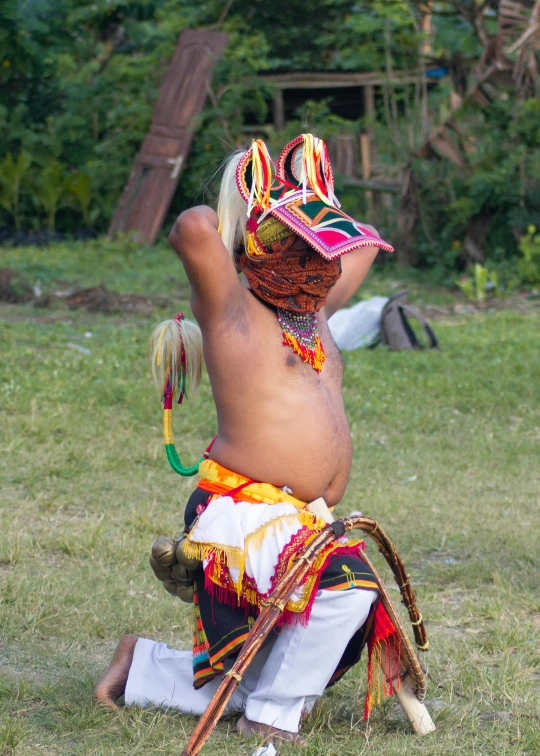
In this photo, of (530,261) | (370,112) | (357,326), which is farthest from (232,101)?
(357,326)

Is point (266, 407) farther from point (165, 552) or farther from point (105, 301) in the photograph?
point (105, 301)

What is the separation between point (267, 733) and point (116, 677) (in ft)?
1.82

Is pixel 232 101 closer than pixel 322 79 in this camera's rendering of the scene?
Yes

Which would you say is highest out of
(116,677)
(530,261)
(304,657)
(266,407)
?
(266,407)

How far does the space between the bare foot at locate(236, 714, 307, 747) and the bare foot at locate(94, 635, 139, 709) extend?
426 mm

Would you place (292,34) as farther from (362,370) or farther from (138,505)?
(138,505)

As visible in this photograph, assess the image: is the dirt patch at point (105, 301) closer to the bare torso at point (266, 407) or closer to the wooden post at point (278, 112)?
the wooden post at point (278, 112)

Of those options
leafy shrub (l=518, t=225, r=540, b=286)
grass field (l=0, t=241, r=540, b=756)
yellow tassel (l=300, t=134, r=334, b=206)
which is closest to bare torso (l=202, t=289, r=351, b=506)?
yellow tassel (l=300, t=134, r=334, b=206)

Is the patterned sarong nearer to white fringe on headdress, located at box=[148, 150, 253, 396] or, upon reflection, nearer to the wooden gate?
white fringe on headdress, located at box=[148, 150, 253, 396]

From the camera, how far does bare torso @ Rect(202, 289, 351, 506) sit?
2746mm

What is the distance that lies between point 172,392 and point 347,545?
698 mm

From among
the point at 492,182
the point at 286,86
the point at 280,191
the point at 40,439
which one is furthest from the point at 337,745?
the point at 286,86

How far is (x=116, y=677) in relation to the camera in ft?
9.75

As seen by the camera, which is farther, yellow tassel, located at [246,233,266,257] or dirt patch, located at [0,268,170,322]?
dirt patch, located at [0,268,170,322]
